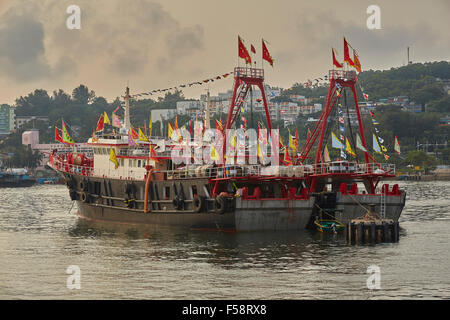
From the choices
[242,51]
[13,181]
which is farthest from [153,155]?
[13,181]

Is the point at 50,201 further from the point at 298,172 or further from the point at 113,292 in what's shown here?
the point at 113,292

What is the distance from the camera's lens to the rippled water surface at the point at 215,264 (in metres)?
36.8

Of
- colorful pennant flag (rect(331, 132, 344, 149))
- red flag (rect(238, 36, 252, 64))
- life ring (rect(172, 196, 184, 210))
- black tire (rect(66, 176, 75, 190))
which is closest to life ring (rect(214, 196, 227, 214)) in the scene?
life ring (rect(172, 196, 184, 210))

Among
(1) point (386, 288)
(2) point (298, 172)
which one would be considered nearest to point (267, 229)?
(2) point (298, 172)

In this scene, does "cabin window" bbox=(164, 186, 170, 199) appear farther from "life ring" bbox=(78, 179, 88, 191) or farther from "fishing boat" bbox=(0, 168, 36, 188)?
"fishing boat" bbox=(0, 168, 36, 188)

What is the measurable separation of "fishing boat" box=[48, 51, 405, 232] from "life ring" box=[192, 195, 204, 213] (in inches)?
2.7

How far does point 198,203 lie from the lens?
54.5m

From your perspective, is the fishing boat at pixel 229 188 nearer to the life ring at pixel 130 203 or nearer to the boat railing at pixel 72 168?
the life ring at pixel 130 203

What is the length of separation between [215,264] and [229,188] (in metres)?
11.8

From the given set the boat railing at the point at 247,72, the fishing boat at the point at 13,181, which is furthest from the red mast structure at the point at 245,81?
the fishing boat at the point at 13,181

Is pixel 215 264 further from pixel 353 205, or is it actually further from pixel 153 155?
pixel 153 155

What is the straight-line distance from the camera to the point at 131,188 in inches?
2403

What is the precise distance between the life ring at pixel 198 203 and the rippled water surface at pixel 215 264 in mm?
1745

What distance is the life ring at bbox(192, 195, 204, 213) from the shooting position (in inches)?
2136
